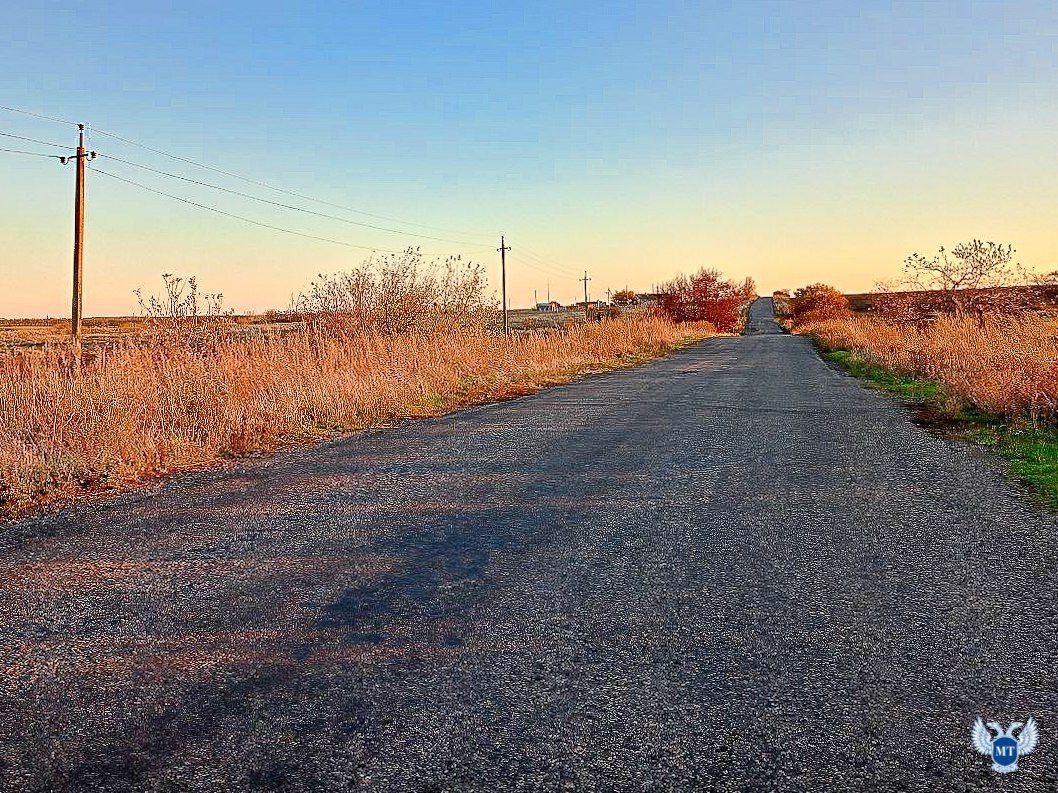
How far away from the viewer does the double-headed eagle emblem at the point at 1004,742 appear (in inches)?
101

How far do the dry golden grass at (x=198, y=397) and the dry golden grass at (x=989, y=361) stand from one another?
760 cm

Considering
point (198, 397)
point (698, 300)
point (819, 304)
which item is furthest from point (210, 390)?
point (819, 304)

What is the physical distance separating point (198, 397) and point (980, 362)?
11562 mm

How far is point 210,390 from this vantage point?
33.3 feet

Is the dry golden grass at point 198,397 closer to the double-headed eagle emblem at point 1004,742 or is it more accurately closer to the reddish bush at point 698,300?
the double-headed eagle emblem at point 1004,742

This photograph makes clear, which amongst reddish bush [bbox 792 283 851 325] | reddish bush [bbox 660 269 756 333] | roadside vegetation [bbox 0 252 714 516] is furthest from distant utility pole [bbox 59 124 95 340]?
reddish bush [bbox 792 283 851 325]

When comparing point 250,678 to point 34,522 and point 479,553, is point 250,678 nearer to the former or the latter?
point 479,553

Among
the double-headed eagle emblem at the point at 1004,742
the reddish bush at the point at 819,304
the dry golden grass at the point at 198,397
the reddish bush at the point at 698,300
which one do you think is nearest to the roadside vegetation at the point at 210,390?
the dry golden grass at the point at 198,397

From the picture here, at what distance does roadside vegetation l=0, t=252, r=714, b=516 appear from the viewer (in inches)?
286

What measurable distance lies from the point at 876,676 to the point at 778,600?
2.88ft

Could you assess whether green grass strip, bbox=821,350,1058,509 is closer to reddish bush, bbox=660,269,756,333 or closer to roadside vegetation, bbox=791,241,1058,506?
roadside vegetation, bbox=791,241,1058,506

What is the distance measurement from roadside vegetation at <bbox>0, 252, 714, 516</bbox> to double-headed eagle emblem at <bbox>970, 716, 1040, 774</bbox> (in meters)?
6.20

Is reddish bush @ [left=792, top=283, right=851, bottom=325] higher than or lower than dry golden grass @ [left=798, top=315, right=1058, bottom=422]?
higher

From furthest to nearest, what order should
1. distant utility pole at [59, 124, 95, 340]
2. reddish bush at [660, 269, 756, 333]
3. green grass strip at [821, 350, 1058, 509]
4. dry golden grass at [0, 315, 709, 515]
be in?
reddish bush at [660, 269, 756, 333]
distant utility pole at [59, 124, 95, 340]
dry golden grass at [0, 315, 709, 515]
green grass strip at [821, 350, 1058, 509]
